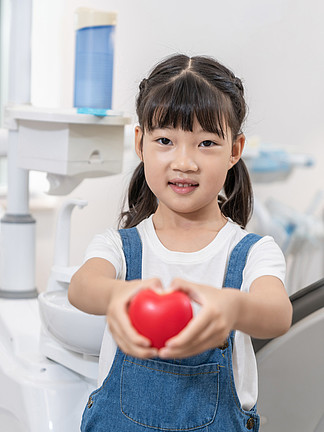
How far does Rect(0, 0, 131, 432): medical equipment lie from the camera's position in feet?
3.13

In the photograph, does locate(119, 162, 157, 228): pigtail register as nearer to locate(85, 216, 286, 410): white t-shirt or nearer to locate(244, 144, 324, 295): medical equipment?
locate(85, 216, 286, 410): white t-shirt

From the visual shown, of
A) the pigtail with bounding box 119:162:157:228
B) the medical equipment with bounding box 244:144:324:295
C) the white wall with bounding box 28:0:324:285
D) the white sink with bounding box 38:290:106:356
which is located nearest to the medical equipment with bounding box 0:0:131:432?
the white sink with bounding box 38:290:106:356

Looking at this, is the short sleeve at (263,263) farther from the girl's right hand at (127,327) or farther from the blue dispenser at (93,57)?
the blue dispenser at (93,57)

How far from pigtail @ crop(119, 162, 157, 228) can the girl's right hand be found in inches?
13.8

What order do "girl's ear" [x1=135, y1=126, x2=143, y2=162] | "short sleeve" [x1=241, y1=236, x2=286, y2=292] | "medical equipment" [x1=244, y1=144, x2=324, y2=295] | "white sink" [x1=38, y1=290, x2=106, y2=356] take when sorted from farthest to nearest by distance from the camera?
"medical equipment" [x1=244, y1=144, x2=324, y2=295] < "white sink" [x1=38, y1=290, x2=106, y2=356] < "girl's ear" [x1=135, y1=126, x2=143, y2=162] < "short sleeve" [x1=241, y1=236, x2=286, y2=292]

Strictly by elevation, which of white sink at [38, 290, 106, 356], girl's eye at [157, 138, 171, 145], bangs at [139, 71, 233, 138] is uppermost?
bangs at [139, 71, 233, 138]

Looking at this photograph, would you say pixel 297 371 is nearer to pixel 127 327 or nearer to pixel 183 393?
pixel 183 393

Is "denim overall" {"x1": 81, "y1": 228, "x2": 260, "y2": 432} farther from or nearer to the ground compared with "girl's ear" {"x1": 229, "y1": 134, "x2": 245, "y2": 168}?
nearer to the ground

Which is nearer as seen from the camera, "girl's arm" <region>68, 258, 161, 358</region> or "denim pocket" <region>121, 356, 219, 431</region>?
"girl's arm" <region>68, 258, 161, 358</region>

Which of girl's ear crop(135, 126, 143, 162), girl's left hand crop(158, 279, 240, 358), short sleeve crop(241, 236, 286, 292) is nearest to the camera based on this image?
girl's left hand crop(158, 279, 240, 358)

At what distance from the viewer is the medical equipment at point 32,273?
0.95m

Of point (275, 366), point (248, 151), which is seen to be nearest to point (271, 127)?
point (248, 151)

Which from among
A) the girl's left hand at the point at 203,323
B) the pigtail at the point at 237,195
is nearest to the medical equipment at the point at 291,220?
the pigtail at the point at 237,195

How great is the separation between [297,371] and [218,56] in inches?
65.9
